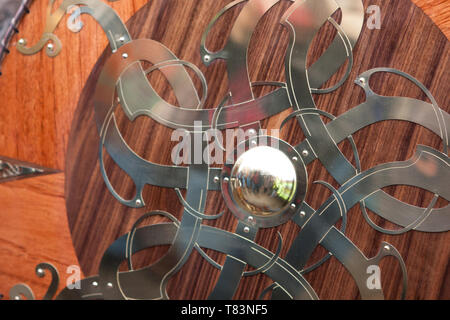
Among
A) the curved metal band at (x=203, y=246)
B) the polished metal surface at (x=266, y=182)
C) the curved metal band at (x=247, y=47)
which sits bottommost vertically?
the curved metal band at (x=203, y=246)

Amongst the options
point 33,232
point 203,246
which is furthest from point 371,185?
point 33,232

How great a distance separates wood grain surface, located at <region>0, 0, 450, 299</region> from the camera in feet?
2.53

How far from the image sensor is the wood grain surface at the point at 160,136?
0.77 meters

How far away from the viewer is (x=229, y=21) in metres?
0.81

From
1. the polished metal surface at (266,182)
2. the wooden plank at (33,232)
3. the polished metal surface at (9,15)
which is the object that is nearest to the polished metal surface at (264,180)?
the polished metal surface at (266,182)

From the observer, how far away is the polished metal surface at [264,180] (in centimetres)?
79

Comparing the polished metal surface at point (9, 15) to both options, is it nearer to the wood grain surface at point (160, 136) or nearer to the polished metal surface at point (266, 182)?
the wood grain surface at point (160, 136)

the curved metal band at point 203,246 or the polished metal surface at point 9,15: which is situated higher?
the polished metal surface at point 9,15

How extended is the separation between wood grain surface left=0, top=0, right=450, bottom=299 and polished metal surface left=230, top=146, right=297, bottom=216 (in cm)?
3

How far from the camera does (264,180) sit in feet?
2.60

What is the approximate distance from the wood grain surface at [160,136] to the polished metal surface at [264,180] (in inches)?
1.3

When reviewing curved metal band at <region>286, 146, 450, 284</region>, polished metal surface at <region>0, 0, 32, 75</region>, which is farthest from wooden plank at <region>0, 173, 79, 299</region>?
curved metal band at <region>286, 146, 450, 284</region>

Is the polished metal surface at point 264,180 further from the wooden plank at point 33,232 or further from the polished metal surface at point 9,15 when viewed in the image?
the polished metal surface at point 9,15

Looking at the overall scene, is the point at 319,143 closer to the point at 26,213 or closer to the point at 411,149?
the point at 411,149
